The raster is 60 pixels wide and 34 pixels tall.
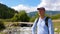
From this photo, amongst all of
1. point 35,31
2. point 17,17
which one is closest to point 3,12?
point 17,17

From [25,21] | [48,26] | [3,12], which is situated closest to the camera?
[48,26]

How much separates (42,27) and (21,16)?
25.8 meters

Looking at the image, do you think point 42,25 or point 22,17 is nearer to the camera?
point 42,25

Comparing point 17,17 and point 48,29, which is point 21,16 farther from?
point 48,29

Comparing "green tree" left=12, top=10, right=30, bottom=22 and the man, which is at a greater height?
the man

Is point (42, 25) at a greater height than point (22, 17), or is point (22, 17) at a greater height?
point (42, 25)

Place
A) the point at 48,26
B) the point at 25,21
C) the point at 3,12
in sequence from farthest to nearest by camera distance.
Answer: the point at 3,12, the point at 25,21, the point at 48,26

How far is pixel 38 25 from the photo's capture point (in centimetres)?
355

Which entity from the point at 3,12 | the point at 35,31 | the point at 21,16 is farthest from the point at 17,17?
the point at 35,31

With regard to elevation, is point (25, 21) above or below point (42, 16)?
below

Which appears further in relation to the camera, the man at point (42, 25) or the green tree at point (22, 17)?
the green tree at point (22, 17)

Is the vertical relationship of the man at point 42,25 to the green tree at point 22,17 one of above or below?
above

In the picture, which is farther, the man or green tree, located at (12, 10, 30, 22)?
green tree, located at (12, 10, 30, 22)

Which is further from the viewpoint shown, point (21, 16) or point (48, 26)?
point (21, 16)
